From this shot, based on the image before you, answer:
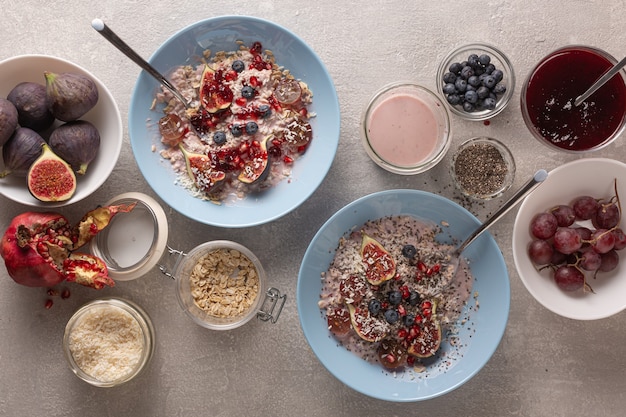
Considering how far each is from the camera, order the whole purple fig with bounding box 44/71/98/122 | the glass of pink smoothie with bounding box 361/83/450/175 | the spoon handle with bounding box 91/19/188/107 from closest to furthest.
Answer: the spoon handle with bounding box 91/19/188/107
the whole purple fig with bounding box 44/71/98/122
the glass of pink smoothie with bounding box 361/83/450/175

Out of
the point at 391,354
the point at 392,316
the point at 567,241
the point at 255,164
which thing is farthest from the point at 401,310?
the point at 255,164

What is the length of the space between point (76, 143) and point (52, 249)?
36 centimetres

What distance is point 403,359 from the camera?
1989 millimetres

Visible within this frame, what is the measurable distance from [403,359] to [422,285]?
0.87 feet

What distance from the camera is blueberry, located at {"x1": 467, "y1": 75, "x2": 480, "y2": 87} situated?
1958 mm

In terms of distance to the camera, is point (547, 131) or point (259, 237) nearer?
point (547, 131)

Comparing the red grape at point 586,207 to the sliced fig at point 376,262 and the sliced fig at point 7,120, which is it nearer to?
the sliced fig at point 376,262

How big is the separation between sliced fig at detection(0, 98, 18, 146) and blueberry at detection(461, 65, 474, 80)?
4.86ft

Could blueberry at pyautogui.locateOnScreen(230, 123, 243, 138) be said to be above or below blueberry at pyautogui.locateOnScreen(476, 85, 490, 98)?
below

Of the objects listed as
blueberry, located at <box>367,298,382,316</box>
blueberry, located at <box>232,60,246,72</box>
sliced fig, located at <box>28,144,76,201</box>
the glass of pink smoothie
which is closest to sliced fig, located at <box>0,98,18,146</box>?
sliced fig, located at <box>28,144,76,201</box>

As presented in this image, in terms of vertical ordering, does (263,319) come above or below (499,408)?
above

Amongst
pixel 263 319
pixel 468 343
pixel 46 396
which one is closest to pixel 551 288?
pixel 468 343

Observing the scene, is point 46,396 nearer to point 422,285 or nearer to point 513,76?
point 422,285

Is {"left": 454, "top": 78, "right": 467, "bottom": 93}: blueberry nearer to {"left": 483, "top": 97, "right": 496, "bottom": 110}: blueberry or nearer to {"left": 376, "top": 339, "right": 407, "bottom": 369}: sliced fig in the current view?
{"left": 483, "top": 97, "right": 496, "bottom": 110}: blueberry
